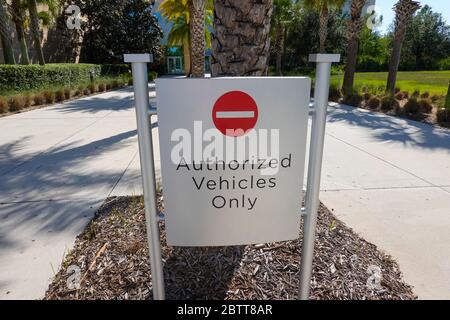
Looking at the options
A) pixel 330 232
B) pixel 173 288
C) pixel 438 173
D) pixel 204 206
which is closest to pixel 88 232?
pixel 173 288

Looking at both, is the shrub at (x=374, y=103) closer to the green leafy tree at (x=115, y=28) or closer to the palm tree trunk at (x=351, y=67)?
the palm tree trunk at (x=351, y=67)

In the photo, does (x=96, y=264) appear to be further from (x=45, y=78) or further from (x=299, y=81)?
(x=45, y=78)

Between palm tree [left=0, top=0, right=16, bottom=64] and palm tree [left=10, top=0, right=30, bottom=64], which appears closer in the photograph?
palm tree [left=0, top=0, right=16, bottom=64]

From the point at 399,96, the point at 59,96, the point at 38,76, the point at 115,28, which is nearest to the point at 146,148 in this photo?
the point at 399,96

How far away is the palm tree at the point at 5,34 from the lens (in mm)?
14952

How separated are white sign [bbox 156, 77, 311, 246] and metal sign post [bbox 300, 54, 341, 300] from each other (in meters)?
0.06

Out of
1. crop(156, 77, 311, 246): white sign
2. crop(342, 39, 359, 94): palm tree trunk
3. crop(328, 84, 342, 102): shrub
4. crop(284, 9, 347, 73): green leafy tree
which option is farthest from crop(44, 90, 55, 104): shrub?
crop(284, 9, 347, 73): green leafy tree

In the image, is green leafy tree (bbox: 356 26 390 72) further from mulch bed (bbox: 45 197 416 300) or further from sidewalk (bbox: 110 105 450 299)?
mulch bed (bbox: 45 197 416 300)

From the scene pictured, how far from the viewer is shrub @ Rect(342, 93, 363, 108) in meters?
12.0

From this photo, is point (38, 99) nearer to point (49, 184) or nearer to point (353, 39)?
point (49, 184)

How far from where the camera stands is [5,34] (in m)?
15.3

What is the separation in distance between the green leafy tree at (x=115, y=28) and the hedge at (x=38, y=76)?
23.2ft

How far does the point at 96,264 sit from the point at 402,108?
33.8 feet

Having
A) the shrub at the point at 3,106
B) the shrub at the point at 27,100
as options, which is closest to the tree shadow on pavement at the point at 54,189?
the shrub at the point at 3,106
